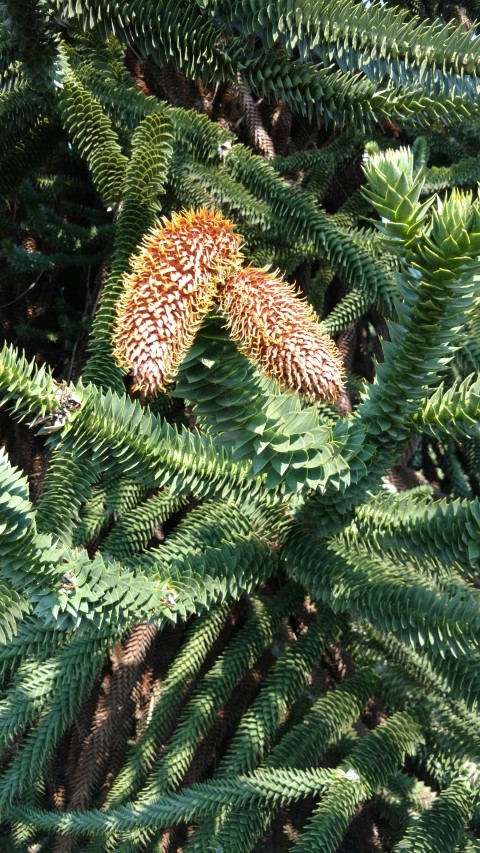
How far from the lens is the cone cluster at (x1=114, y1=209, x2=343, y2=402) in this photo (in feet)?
2.24

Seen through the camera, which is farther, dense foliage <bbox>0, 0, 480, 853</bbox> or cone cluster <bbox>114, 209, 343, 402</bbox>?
dense foliage <bbox>0, 0, 480, 853</bbox>

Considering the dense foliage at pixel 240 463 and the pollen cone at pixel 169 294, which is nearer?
the pollen cone at pixel 169 294

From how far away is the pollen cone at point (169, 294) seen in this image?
2.23 feet

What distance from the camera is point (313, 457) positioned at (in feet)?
2.95

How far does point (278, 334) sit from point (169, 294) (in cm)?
16

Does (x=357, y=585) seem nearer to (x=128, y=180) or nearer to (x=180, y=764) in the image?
(x=180, y=764)

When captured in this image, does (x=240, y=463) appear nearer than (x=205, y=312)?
No

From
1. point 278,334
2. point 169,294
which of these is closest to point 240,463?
point 278,334

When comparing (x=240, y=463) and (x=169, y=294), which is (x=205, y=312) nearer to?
(x=169, y=294)

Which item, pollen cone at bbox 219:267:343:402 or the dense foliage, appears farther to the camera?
the dense foliage

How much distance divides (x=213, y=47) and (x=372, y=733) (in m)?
1.54

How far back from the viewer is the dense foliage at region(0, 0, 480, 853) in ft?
2.89

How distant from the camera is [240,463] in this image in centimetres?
110

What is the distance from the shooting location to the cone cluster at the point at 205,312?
0.68m
